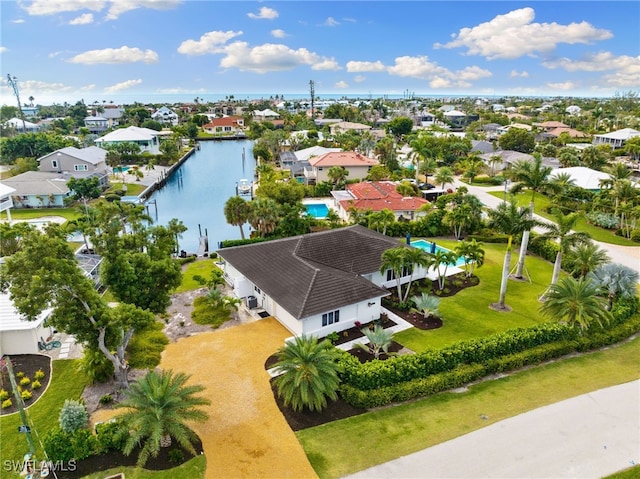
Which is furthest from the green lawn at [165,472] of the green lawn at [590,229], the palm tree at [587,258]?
the green lawn at [590,229]

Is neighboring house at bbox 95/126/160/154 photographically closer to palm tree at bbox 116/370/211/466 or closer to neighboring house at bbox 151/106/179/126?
neighboring house at bbox 151/106/179/126

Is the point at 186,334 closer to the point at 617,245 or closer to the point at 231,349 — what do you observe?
the point at 231,349

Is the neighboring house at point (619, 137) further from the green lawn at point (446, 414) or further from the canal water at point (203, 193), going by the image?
the green lawn at point (446, 414)

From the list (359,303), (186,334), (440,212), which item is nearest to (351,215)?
(440,212)

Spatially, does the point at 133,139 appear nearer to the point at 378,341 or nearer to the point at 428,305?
the point at 428,305

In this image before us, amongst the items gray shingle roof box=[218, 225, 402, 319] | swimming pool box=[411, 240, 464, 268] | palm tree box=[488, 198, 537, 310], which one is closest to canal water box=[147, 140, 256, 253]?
gray shingle roof box=[218, 225, 402, 319]

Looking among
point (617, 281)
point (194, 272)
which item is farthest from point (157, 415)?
point (617, 281)
